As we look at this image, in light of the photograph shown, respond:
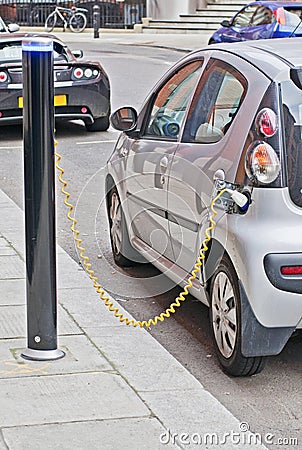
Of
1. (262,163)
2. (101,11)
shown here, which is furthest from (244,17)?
(262,163)

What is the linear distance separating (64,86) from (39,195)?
28.7 ft

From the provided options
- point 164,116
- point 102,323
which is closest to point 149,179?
point 164,116

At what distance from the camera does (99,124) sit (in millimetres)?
14242

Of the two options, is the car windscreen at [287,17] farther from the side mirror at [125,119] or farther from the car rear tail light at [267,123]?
the car rear tail light at [267,123]

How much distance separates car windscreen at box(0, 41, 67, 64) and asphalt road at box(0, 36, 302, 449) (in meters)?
1.25

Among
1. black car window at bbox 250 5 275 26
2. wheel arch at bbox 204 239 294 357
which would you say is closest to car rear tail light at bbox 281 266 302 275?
wheel arch at bbox 204 239 294 357

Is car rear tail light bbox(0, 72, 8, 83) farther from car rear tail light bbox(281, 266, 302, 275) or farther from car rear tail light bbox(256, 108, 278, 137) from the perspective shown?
car rear tail light bbox(281, 266, 302, 275)

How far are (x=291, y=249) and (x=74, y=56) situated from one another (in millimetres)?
10146

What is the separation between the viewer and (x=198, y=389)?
4.80 metres

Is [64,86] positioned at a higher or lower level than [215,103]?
lower

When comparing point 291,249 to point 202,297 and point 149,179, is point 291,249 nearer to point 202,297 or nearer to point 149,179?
point 202,297

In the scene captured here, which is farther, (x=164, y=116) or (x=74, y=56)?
(x=74, y=56)

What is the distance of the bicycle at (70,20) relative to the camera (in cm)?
3931

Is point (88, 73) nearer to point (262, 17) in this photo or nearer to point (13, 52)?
point (13, 52)
